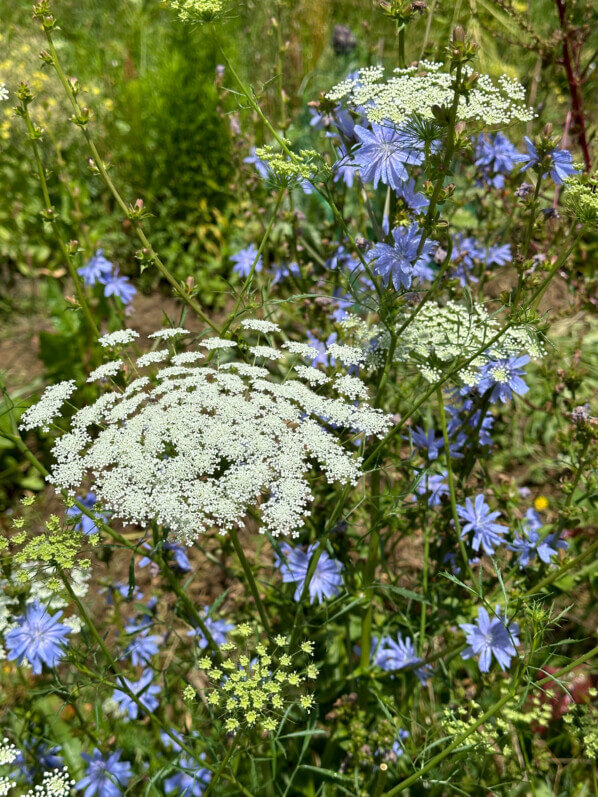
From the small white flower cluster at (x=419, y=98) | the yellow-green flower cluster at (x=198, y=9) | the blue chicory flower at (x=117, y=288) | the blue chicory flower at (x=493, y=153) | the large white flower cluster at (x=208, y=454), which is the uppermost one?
the blue chicory flower at (x=493, y=153)

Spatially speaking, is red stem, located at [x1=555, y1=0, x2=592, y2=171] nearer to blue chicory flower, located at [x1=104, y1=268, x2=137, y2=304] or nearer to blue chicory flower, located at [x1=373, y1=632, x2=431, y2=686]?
blue chicory flower, located at [x1=373, y1=632, x2=431, y2=686]

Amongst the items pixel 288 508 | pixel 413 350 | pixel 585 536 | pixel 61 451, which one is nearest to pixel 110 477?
pixel 61 451

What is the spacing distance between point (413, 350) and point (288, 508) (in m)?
0.69

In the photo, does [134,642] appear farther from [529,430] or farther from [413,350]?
[529,430]

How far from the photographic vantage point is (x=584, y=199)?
148 cm

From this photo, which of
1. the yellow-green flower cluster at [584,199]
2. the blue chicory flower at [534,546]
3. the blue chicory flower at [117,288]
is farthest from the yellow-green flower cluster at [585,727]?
the blue chicory flower at [117,288]

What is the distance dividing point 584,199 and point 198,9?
3.73 ft

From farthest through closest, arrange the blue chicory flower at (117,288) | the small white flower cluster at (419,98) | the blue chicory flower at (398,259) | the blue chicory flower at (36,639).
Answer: the blue chicory flower at (117,288), the blue chicory flower at (36,639), the blue chicory flower at (398,259), the small white flower cluster at (419,98)

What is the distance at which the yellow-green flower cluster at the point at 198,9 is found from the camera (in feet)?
5.75

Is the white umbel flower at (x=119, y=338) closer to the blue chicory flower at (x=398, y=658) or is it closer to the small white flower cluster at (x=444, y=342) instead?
the small white flower cluster at (x=444, y=342)

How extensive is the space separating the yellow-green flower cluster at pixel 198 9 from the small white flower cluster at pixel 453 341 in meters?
1.01

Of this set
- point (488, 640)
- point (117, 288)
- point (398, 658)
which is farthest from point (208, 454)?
point (117, 288)

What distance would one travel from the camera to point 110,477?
160 centimetres

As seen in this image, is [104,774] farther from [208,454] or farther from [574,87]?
[574,87]
